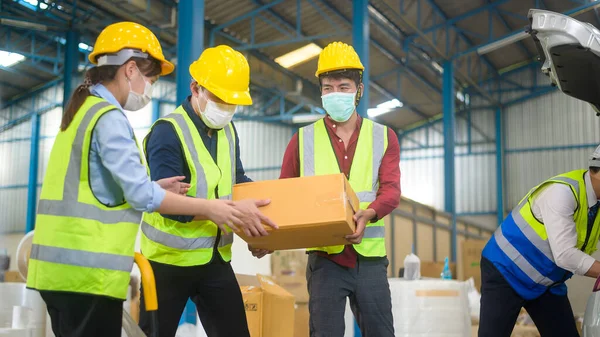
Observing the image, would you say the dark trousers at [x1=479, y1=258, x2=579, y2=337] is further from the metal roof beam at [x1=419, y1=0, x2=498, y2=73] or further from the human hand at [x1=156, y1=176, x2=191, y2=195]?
the metal roof beam at [x1=419, y1=0, x2=498, y2=73]

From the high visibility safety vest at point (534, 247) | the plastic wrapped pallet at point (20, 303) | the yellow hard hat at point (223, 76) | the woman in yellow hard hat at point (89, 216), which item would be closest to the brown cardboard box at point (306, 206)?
the yellow hard hat at point (223, 76)

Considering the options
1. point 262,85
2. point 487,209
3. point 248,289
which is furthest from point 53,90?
point 248,289

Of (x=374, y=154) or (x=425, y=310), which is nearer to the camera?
(x=374, y=154)

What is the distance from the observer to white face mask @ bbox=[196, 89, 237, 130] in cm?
314

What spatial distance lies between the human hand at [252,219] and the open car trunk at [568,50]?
4.70 ft

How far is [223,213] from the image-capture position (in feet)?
8.82

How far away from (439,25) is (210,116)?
15307mm

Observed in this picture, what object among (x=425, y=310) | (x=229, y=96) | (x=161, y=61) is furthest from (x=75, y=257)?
(x=425, y=310)

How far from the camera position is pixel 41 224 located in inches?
92.0

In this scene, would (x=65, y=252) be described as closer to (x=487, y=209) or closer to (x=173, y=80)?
(x=173, y=80)

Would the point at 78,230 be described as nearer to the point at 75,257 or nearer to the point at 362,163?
the point at 75,257

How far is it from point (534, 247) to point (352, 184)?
1.00 m

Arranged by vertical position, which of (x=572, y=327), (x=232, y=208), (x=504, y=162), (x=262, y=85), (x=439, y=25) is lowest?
(x=572, y=327)

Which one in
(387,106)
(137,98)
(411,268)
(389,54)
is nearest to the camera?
(137,98)
